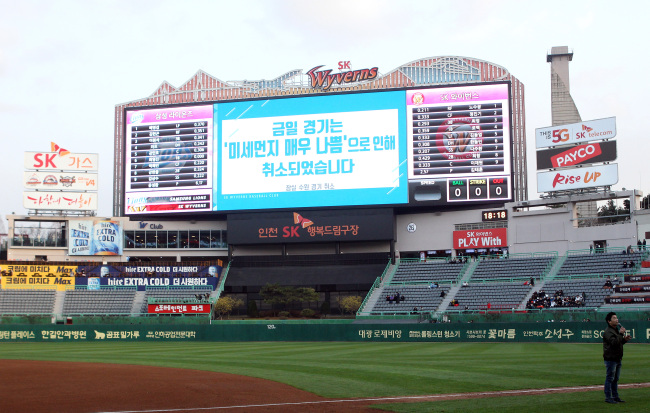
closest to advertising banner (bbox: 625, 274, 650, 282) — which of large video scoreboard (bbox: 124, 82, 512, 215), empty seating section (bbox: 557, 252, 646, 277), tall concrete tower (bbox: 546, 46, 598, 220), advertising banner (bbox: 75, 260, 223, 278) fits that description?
empty seating section (bbox: 557, 252, 646, 277)

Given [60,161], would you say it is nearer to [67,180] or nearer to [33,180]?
[67,180]

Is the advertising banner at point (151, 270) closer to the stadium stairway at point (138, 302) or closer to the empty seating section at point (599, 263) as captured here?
the stadium stairway at point (138, 302)

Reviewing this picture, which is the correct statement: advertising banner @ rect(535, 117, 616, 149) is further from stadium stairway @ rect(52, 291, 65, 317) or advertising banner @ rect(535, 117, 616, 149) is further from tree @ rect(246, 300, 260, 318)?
stadium stairway @ rect(52, 291, 65, 317)

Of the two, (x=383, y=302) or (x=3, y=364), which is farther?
(x=383, y=302)

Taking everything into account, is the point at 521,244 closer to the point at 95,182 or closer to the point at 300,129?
the point at 300,129

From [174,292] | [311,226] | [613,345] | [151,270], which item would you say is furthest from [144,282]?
[613,345]

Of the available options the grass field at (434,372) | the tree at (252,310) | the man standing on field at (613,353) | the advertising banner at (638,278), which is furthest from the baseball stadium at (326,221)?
the man standing on field at (613,353)

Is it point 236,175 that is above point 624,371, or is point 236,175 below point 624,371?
above

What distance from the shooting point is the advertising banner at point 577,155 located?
50469 millimetres

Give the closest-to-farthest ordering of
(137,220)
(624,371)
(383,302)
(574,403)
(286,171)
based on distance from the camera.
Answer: (574,403), (624,371), (383,302), (286,171), (137,220)

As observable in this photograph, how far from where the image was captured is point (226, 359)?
25734 millimetres

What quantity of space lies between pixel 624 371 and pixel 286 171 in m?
42.0

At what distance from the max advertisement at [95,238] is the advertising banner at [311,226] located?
12.2m

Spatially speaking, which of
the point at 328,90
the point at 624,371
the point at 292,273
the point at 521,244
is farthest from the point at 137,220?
the point at 624,371
